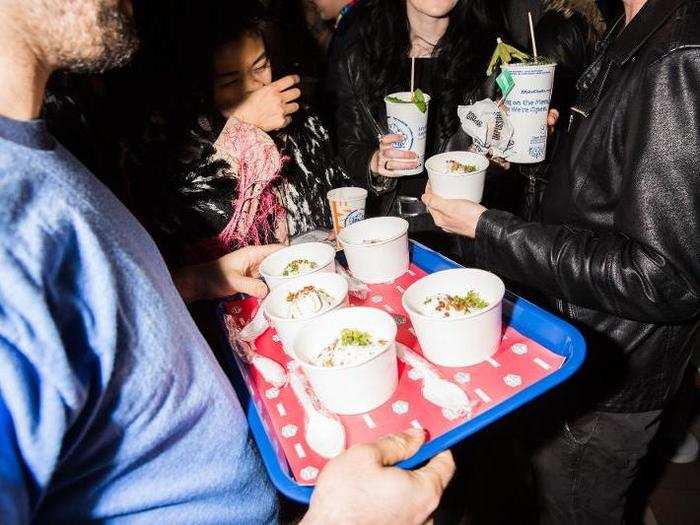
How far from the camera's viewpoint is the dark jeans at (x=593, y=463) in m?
1.75

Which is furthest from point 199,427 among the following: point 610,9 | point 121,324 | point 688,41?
point 610,9

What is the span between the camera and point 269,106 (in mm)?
2006

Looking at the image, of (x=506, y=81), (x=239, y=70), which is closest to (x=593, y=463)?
(x=506, y=81)

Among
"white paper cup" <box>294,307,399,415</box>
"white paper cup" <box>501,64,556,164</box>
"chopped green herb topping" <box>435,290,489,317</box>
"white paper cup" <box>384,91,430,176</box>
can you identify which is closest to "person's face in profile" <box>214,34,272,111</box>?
"white paper cup" <box>384,91,430,176</box>

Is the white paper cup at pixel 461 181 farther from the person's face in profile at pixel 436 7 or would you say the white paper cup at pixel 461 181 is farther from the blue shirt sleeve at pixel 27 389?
the blue shirt sleeve at pixel 27 389

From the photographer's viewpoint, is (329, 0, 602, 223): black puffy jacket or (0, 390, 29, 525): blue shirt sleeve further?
(329, 0, 602, 223): black puffy jacket

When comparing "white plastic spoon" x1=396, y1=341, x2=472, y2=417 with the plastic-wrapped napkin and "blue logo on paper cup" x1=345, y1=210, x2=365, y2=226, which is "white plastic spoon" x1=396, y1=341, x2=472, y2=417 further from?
the plastic-wrapped napkin

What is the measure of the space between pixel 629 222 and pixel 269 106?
1519 mm

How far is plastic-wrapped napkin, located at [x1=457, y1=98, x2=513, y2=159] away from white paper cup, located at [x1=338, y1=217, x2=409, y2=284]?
59cm

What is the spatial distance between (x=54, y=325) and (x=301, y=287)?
3.44 feet

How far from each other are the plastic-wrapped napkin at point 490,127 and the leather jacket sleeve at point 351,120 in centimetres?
90

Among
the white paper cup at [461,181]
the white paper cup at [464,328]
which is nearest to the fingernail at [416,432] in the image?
the white paper cup at [464,328]

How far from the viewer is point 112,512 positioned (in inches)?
35.0

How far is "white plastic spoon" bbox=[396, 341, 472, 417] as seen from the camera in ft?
4.10
